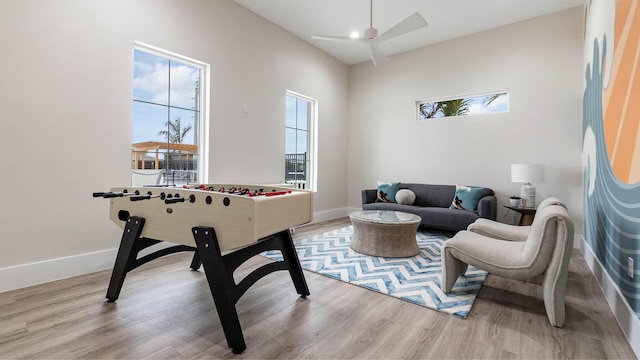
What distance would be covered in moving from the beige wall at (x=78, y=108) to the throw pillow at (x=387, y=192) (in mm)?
2365

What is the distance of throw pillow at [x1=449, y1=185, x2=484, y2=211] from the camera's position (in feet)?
13.4

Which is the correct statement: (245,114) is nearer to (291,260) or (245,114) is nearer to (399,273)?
(291,260)

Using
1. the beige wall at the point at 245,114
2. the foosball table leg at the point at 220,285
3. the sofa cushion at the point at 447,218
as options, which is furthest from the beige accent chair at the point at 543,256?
the beige wall at the point at 245,114

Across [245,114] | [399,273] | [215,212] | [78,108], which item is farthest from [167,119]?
[399,273]

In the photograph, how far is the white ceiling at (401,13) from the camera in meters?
3.77

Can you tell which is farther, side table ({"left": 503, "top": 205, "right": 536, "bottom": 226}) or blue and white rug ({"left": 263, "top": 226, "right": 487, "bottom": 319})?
side table ({"left": 503, "top": 205, "right": 536, "bottom": 226})

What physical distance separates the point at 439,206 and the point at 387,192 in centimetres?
83

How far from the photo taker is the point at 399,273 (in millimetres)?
2635

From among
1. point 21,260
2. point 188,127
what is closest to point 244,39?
point 188,127

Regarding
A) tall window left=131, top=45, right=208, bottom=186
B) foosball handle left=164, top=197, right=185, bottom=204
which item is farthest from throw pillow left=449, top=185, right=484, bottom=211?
foosball handle left=164, top=197, right=185, bottom=204

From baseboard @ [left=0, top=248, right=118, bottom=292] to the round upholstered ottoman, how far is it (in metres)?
2.49

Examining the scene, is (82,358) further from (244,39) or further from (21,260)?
(244,39)

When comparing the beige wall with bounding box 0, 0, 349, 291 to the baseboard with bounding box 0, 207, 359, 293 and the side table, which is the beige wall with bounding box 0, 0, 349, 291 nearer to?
the baseboard with bounding box 0, 207, 359, 293

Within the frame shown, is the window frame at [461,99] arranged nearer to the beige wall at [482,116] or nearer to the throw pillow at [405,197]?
the beige wall at [482,116]
